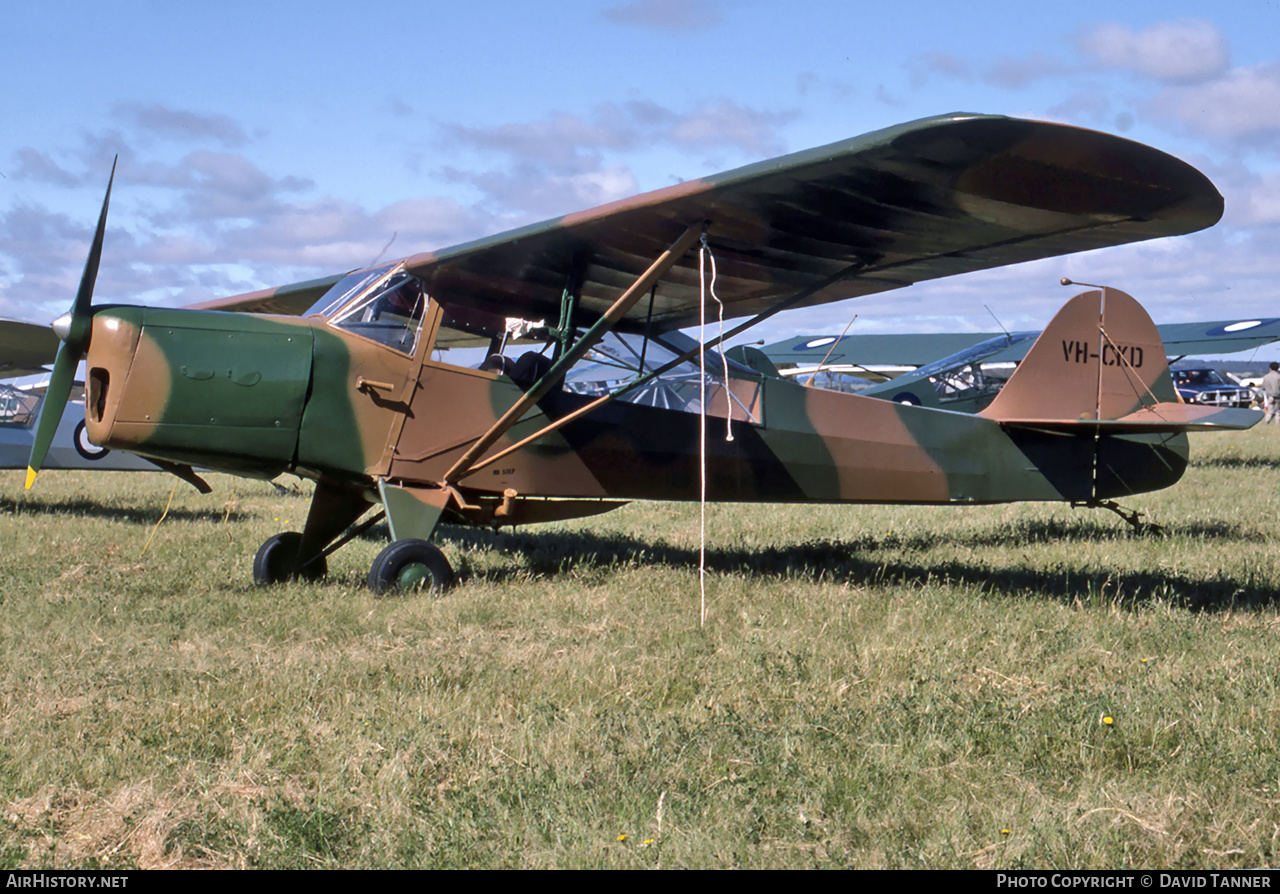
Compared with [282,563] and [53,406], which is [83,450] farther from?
[282,563]

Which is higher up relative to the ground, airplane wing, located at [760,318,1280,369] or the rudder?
airplane wing, located at [760,318,1280,369]

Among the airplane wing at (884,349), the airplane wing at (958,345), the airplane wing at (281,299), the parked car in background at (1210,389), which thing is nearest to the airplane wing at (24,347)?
the airplane wing at (281,299)

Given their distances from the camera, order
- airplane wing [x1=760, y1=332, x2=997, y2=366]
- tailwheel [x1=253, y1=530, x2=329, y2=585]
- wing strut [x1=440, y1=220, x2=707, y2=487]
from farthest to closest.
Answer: airplane wing [x1=760, y1=332, x2=997, y2=366]
tailwheel [x1=253, y1=530, x2=329, y2=585]
wing strut [x1=440, y1=220, x2=707, y2=487]

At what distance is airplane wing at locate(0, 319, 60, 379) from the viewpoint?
12.0 m

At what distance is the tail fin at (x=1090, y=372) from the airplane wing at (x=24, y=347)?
10.0m

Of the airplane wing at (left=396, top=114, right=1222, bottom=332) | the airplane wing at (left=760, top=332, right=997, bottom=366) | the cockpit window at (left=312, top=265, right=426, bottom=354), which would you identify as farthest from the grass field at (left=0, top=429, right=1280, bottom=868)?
the airplane wing at (left=760, top=332, right=997, bottom=366)

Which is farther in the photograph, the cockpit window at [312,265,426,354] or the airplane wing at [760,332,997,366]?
the airplane wing at [760,332,997,366]

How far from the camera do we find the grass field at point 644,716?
9.25ft

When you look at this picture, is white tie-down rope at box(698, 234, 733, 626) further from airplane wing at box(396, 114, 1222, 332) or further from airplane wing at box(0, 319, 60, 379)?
airplane wing at box(0, 319, 60, 379)

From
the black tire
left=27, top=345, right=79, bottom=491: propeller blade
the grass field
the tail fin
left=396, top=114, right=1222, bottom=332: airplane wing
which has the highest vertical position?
left=396, top=114, right=1222, bottom=332: airplane wing

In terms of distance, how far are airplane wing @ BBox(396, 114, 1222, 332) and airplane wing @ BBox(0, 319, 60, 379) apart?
23.7 feet

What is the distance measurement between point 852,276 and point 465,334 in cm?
288

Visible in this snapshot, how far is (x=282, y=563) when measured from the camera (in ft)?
22.9

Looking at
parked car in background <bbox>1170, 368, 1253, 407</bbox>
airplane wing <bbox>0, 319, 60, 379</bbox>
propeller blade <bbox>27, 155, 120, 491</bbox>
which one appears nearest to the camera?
propeller blade <bbox>27, 155, 120, 491</bbox>
